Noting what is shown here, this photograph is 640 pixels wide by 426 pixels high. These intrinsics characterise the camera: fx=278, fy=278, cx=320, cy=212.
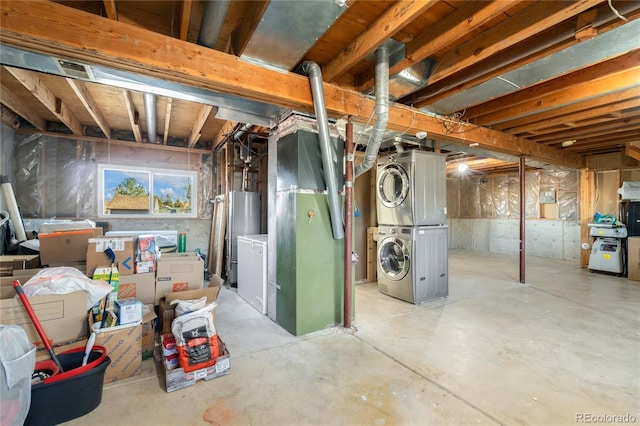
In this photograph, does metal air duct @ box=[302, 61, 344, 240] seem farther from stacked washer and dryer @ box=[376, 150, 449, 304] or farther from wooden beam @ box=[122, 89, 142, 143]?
wooden beam @ box=[122, 89, 142, 143]

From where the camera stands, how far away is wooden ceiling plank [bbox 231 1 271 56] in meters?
1.77

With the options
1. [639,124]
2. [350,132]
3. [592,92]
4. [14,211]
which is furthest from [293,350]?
[639,124]

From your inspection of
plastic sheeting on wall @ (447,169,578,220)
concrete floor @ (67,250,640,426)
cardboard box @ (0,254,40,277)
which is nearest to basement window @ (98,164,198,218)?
cardboard box @ (0,254,40,277)

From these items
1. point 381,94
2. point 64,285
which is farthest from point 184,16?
point 64,285

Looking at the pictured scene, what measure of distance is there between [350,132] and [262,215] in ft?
8.27

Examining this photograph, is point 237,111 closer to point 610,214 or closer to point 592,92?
point 592,92

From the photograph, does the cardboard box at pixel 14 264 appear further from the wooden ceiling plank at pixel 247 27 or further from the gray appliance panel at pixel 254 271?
the wooden ceiling plank at pixel 247 27

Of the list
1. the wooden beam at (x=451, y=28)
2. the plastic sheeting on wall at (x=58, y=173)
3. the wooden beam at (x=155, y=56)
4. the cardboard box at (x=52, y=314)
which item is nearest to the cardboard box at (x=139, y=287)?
the cardboard box at (x=52, y=314)

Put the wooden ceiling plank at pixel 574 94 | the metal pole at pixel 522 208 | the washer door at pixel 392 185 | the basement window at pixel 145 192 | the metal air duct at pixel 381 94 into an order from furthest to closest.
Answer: the basement window at pixel 145 192
the metal pole at pixel 522 208
the washer door at pixel 392 185
the wooden ceiling plank at pixel 574 94
the metal air duct at pixel 381 94

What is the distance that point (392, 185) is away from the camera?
4195mm

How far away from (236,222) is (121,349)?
106 inches

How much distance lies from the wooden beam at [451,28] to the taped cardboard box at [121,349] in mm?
2988

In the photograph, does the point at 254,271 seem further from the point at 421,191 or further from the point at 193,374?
the point at 421,191

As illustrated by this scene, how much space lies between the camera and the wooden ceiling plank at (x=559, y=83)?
8.22ft
